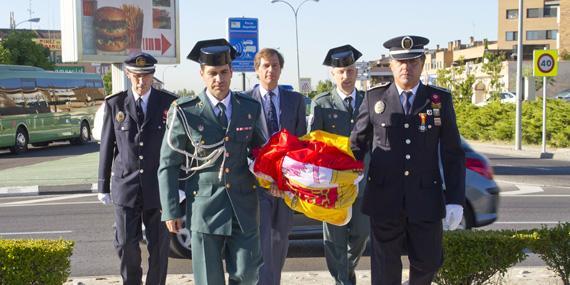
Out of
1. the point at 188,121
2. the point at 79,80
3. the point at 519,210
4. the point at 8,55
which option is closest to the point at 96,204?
the point at 519,210

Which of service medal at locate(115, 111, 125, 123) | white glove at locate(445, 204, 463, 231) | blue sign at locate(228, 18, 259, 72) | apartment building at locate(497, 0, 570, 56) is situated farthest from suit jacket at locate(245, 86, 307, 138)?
apartment building at locate(497, 0, 570, 56)

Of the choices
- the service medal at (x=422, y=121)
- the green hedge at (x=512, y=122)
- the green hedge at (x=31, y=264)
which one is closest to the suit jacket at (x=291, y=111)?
the service medal at (x=422, y=121)

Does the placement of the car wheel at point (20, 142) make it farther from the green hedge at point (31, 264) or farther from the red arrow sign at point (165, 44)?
the green hedge at point (31, 264)

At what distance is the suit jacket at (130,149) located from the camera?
575 cm

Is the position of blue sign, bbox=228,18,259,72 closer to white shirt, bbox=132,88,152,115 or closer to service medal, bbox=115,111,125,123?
white shirt, bbox=132,88,152,115

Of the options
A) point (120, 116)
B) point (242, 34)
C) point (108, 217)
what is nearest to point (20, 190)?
point (108, 217)

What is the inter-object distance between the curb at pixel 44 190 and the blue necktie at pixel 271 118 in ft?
35.0

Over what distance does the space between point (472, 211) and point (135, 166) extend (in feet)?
13.9

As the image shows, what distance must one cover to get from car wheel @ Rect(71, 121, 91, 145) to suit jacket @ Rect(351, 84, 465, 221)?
29.8m

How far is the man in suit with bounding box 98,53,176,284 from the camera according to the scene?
576 centimetres

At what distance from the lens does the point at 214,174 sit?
479cm

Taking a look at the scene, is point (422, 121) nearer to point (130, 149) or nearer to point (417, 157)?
point (417, 157)

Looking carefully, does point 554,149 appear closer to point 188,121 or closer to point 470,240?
point 470,240

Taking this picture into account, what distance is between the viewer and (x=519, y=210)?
11.8 meters
